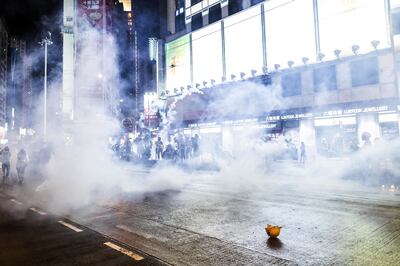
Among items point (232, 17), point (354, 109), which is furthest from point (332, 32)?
point (232, 17)

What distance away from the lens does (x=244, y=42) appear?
23.4 meters

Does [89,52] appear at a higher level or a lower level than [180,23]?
lower

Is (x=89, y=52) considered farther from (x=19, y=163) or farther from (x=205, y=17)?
(x=19, y=163)

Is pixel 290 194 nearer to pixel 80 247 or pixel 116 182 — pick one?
pixel 80 247

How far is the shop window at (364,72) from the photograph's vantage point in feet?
55.5

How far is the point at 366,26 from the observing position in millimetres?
16984

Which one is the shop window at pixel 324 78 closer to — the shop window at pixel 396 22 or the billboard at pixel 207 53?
the shop window at pixel 396 22

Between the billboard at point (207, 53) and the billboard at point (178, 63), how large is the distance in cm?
114

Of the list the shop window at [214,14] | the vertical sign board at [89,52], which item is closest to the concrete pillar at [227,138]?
the shop window at [214,14]

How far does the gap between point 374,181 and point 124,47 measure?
76.7 m

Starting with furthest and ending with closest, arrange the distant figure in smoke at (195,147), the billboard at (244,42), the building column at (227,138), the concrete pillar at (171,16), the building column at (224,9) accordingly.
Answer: the concrete pillar at (171,16) < the building column at (224,9) < the building column at (227,138) < the billboard at (244,42) < the distant figure in smoke at (195,147)

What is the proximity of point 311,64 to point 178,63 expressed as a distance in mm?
14750

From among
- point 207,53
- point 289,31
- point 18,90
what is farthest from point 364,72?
point 18,90

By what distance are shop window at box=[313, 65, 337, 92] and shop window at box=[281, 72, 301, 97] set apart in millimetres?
1144
